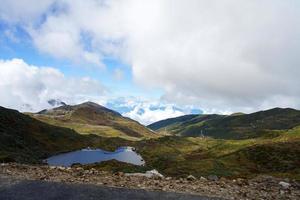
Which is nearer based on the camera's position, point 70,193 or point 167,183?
point 70,193

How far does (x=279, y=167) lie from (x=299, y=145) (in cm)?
3593

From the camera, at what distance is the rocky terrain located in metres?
19.0

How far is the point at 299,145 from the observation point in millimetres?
186500

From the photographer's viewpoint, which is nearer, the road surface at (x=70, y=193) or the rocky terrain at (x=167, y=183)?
the road surface at (x=70, y=193)

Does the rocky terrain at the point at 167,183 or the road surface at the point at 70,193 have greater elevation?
the rocky terrain at the point at 167,183

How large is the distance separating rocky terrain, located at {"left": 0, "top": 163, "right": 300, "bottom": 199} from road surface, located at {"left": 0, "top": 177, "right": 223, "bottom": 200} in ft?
2.50

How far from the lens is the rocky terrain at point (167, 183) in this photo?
747 inches

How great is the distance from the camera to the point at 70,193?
18891 mm

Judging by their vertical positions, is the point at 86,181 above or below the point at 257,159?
below

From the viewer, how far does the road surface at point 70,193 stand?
18.2 m

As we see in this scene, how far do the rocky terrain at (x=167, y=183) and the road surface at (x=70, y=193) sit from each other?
762 mm

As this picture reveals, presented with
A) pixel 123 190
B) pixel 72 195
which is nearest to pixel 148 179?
pixel 123 190

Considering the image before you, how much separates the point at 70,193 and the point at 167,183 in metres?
5.32

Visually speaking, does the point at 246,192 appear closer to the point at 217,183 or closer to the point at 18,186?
the point at 217,183
